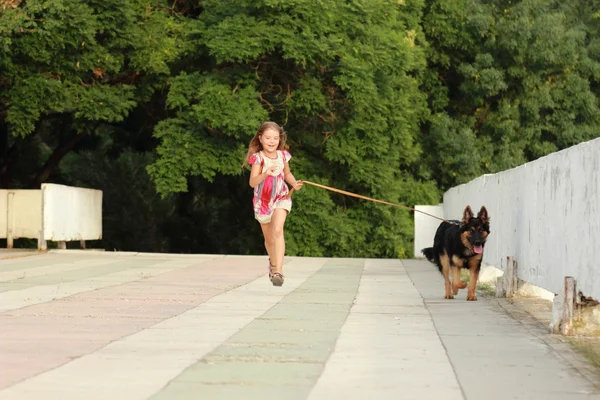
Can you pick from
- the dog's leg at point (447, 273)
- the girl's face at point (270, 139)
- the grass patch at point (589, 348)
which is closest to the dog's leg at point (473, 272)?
the dog's leg at point (447, 273)

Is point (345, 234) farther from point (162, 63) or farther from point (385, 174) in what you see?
point (162, 63)

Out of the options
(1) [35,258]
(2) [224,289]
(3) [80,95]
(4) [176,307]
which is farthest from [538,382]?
(3) [80,95]

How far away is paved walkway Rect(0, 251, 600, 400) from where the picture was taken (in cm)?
759

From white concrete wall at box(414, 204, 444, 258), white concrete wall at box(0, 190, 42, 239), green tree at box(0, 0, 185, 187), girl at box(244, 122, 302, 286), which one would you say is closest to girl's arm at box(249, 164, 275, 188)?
girl at box(244, 122, 302, 286)

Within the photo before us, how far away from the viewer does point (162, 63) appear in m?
33.4

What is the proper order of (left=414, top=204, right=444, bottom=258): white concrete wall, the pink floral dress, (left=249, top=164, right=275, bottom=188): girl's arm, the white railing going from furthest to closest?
(left=414, top=204, right=444, bottom=258): white concrete wall
the white railing
the pink floral dress
(left=249, top=164, right=275, bottom=188): girl's arm

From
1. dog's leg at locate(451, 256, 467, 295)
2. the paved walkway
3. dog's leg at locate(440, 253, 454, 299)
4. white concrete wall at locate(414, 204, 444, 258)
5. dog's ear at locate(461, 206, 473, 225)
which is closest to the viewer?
the paved walkway

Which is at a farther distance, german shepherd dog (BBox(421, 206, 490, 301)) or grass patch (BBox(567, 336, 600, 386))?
german shepherd dog (BBox(421, 206, 490, 301))

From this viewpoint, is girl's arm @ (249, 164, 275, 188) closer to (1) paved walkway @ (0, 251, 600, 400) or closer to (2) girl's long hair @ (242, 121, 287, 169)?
(2) girl's long hair @ (242, 121, 287, 169)

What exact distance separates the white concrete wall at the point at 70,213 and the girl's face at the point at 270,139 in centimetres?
1531

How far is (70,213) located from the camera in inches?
1216

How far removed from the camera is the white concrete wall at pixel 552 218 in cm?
1069

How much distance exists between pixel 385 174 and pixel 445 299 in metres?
20.6

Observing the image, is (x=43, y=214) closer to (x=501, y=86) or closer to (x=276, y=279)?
(x=276, y=279)
